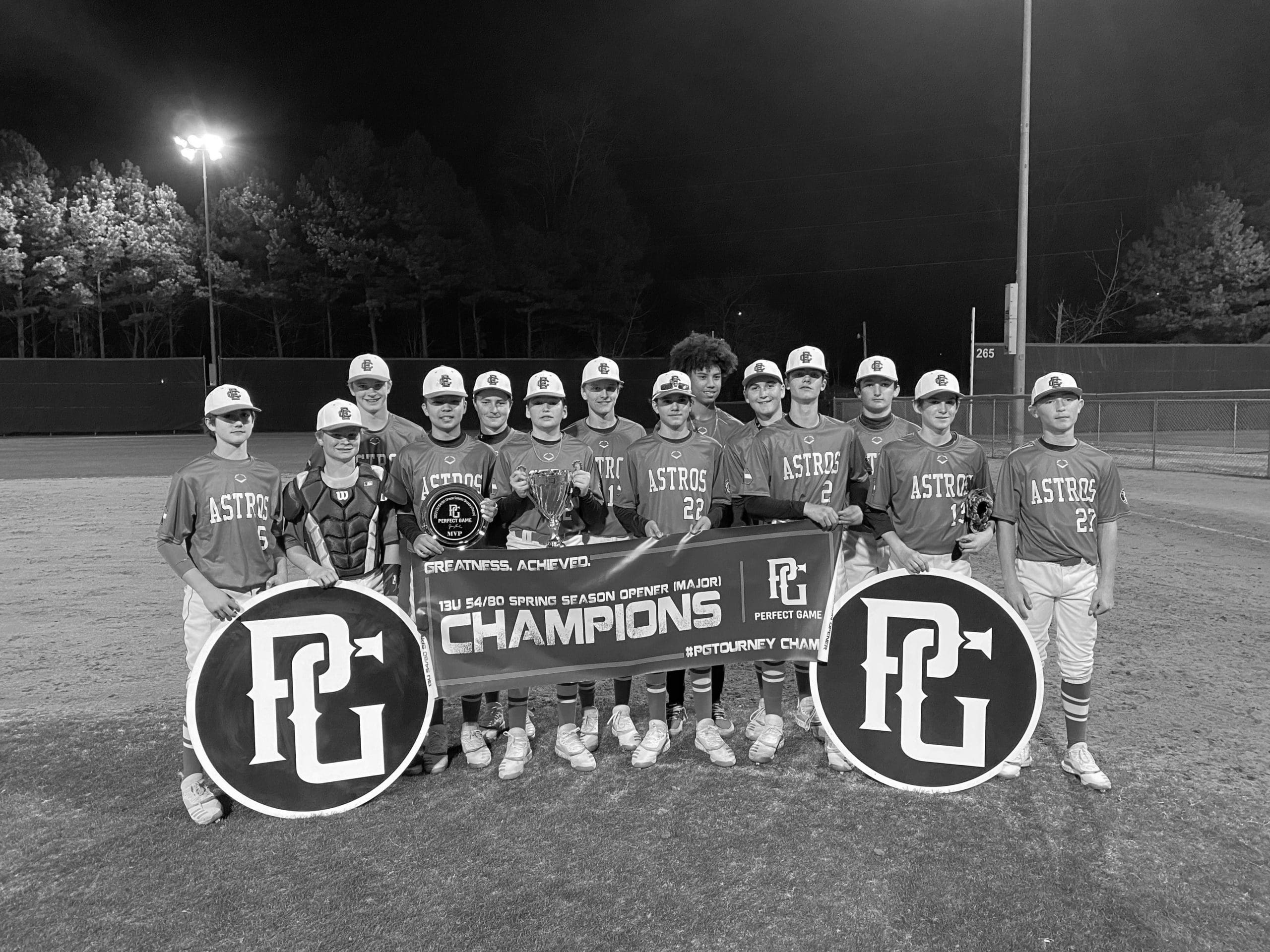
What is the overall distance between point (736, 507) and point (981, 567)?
544 cm

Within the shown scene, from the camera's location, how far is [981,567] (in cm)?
886

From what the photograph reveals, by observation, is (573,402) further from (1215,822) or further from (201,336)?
(1215,822)

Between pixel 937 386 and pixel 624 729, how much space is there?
2688 millimetres

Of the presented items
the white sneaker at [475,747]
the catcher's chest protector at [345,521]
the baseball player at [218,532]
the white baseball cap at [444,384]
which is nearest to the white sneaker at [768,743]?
the white sneaker at [475,747]

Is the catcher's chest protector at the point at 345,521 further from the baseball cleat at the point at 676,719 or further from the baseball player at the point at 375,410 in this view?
the baseball cleat at the point at 676,719

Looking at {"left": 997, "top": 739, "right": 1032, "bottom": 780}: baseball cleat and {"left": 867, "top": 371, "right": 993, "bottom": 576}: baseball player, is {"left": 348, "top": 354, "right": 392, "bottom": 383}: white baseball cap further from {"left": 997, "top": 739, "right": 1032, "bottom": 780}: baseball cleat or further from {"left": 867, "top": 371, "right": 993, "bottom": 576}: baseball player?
{"left": 997, "top": 739, "right": 1032, "bottom": 780}: baseball cleat

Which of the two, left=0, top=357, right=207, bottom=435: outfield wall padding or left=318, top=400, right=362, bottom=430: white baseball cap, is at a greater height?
left=0, top=357, right=207, bottom=435: outfield wall padding

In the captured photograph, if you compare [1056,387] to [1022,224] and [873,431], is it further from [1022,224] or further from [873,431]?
[1022,224]

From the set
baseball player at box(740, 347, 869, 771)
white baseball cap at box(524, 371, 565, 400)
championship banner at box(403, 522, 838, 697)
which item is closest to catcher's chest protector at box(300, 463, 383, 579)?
championship banner at box(403, 522, 838, 697)

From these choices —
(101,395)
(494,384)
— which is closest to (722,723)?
(494,384)

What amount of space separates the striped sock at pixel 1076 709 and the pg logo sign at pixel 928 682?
1.34 ft

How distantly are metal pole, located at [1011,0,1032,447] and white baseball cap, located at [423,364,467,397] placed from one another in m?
14.7

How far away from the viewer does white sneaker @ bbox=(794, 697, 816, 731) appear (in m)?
4.82

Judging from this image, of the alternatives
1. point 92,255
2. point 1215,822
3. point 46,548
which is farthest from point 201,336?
point 1215,822
